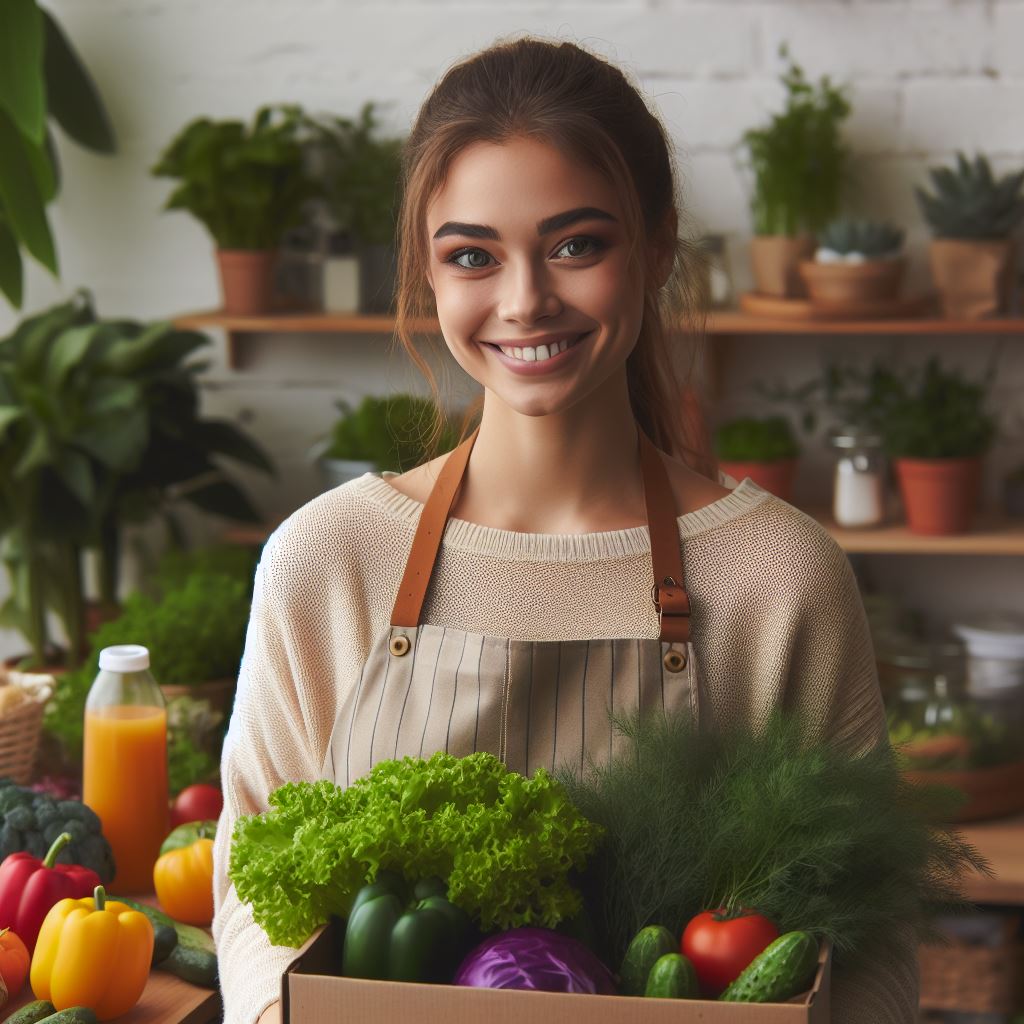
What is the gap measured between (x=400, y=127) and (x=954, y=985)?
188cm

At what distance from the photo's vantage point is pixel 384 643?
4.05 ft

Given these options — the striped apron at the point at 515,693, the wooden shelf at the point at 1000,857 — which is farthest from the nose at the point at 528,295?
the wooden shelf at the point at 1000,857

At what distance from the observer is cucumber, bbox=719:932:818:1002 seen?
0.88 m

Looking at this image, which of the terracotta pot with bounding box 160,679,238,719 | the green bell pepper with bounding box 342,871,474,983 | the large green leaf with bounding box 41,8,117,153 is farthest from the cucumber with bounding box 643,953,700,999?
the large green leaf with bounding box 41,8,117,153

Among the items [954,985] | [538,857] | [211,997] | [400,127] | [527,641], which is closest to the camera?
[538,857]

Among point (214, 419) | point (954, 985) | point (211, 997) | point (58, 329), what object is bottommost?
point (954, 985)

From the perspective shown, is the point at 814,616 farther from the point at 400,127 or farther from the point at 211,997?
the point at 400,127

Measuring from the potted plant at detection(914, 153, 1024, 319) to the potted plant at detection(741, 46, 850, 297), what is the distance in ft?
0.58

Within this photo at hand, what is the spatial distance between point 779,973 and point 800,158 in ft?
6.82

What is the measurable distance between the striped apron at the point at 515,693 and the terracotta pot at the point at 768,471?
155 centimetres

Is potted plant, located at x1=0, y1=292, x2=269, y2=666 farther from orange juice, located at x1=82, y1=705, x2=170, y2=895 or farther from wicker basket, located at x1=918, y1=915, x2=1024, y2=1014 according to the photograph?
wicker basket, located at x1=918, y1=915, x2=1024, y2=1014

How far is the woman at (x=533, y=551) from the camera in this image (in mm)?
1162

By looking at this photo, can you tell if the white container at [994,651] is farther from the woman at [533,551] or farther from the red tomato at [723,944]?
the red tomato at [723,944]

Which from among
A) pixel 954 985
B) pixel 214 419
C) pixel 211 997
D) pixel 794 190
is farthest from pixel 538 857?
pixel 214 419
